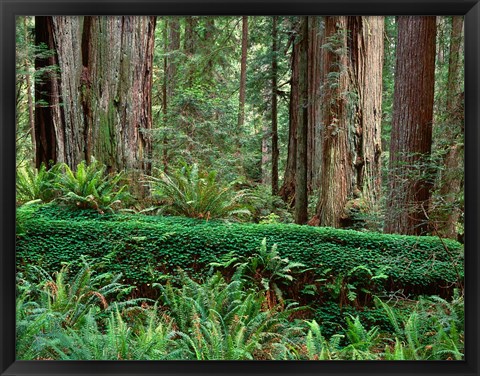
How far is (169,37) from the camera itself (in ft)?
30.2

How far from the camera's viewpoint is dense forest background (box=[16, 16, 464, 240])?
13.3 ft

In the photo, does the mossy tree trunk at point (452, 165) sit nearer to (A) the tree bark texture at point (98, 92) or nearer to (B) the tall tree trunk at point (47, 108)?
(A) the tree bark texture at point (98, 92)

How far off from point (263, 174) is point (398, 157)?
13.6 ft

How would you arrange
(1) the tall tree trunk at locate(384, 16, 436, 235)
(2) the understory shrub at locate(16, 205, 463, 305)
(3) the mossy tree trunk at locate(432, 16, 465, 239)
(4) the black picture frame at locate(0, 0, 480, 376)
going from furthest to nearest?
(1) the tall tree trunk at locate(384, 16, 436, 235)
(2) the understory shrub at locate(16, 205, 463, 305)
(3) the mossy tree trunk at locate(432, 16, 465, 239)
(4) the black picture frame at locate(0, 0, 480, 376)

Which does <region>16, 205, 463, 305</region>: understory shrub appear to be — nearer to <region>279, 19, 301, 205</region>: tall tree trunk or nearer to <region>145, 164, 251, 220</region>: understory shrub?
<region>145, 164, 251, 220</region>: understory shrub

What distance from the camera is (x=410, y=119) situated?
14.7 ft

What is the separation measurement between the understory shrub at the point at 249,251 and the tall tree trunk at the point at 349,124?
1.39 meters

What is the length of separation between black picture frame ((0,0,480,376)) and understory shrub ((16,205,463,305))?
116cm

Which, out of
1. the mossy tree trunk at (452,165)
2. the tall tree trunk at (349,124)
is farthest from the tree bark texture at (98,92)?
the mossy tree trunk at (452,165)

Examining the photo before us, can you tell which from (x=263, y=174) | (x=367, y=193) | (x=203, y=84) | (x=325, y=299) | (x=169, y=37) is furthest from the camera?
(x=169, y=37)

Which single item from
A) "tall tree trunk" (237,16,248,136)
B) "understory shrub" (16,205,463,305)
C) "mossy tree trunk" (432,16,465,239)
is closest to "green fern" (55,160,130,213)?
"understory shrub" (16,205,463,305)
